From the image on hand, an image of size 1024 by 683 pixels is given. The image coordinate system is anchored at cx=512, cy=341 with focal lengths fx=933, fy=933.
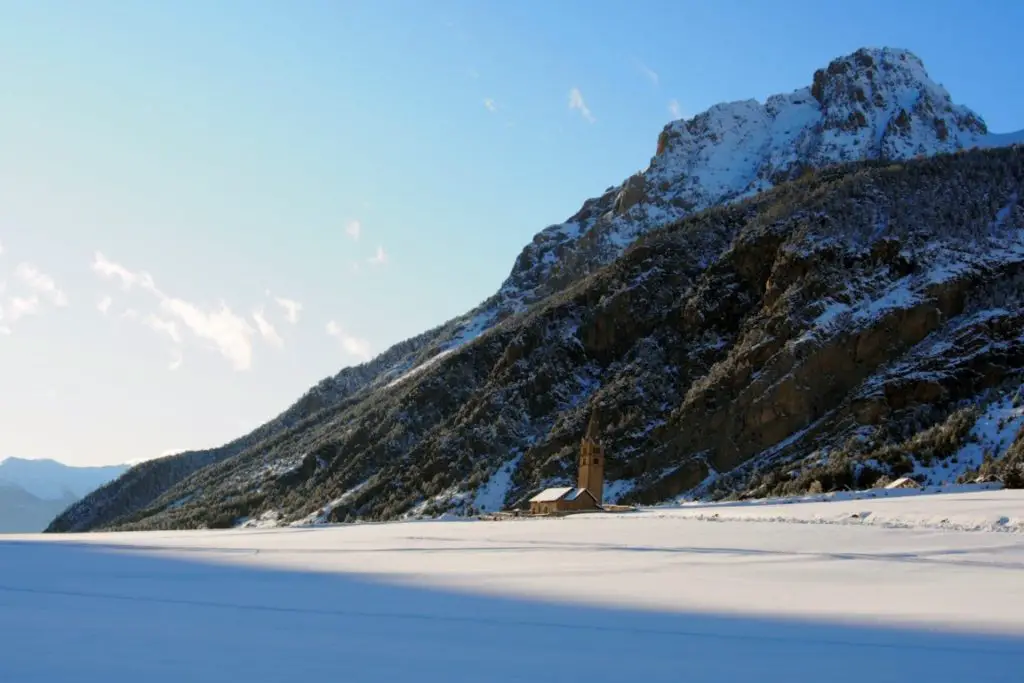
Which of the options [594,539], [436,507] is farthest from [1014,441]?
[436,507]

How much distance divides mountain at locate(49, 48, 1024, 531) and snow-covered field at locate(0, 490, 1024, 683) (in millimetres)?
44392

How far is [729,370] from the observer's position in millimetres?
93062

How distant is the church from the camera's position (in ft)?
237

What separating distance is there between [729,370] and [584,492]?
27554 mm

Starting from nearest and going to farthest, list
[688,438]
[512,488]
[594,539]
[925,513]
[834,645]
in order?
[834,645] < [594,539] < [925,513] < [688,438] < [512,488]

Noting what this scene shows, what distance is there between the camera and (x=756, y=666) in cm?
987

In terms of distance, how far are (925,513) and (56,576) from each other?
1046 inches

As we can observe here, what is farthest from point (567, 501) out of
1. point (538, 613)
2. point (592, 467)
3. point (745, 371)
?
point (538, 613)

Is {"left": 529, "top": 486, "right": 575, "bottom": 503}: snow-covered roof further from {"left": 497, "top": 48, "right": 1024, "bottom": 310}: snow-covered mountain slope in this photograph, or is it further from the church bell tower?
{"left": 497, "top": 48, "right": 1024, "bottom": 310}: snow-covered mountain slope

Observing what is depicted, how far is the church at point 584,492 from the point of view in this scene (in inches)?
2842

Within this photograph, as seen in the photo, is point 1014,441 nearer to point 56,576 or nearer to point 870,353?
point 870,353

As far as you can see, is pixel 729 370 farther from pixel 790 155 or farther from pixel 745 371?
pixel 790 155

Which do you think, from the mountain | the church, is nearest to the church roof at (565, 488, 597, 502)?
the church

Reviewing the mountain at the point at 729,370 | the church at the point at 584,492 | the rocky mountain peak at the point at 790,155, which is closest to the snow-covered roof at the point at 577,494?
the church at the point at 584,492
